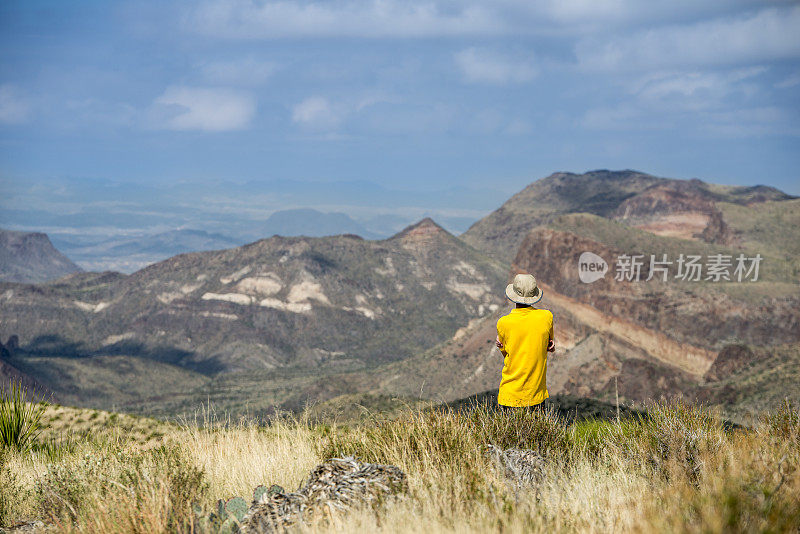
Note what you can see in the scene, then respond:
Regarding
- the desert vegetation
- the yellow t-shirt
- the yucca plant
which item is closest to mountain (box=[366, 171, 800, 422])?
the desert vegetation

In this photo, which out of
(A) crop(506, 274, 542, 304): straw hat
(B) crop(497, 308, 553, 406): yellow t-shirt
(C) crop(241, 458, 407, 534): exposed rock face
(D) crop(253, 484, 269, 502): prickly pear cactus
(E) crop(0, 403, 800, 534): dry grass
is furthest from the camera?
(A) crop(506, 274, 542, 304): straw hat

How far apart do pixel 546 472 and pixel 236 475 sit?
4.80 meters

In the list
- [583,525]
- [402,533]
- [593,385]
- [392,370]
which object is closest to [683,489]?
[583,525]

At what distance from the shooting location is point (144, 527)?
6758 millimetres

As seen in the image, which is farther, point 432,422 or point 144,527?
point 432,422

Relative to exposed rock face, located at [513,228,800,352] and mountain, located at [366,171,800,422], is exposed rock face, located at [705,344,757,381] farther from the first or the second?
exposed rock face, located at [513,228,800,352]

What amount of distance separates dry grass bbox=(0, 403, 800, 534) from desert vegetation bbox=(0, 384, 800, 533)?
0.03 meters

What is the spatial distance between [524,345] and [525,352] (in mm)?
109

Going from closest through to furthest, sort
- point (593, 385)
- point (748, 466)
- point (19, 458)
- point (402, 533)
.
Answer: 1. point (402, 533)
2. point (748, 466)
3. point (19, 458)
4. point (593, 385)

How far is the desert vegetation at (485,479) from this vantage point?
619 cm

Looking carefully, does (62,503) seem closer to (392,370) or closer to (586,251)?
(586,251)

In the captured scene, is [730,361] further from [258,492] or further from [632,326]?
[258,492]

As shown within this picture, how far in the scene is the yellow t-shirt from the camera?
9.48 m

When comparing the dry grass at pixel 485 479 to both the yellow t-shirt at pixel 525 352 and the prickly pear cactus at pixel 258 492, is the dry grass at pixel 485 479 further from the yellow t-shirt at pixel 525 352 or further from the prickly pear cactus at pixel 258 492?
the prickly pear cactus at pixel 258 492
